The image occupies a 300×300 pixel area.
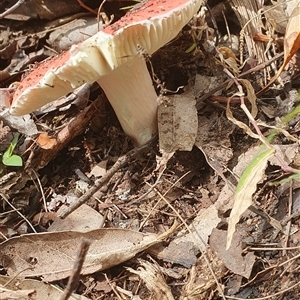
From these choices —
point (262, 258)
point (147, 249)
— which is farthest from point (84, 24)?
point (262, 258)

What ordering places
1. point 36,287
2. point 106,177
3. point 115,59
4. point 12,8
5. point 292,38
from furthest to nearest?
point 12,8, point 106,177, point 292,38, point 36,287, point 115,59

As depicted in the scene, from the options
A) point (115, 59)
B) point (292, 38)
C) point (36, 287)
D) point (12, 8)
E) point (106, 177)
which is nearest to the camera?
point (115, 59)

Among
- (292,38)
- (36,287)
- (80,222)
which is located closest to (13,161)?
(80,222)

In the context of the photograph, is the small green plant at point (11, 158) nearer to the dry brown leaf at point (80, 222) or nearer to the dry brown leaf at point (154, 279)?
the dry brown leaf at point (80, 222)

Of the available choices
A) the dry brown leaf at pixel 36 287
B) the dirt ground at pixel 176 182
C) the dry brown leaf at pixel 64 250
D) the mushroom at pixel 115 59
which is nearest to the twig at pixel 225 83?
the dirt ground at pixel 176 182

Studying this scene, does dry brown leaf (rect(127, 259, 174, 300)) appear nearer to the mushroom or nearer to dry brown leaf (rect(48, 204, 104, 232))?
dry brown leaf (rect(48, 204, 104, 232))

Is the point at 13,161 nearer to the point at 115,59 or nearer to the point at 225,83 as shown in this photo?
the point at 115,59
